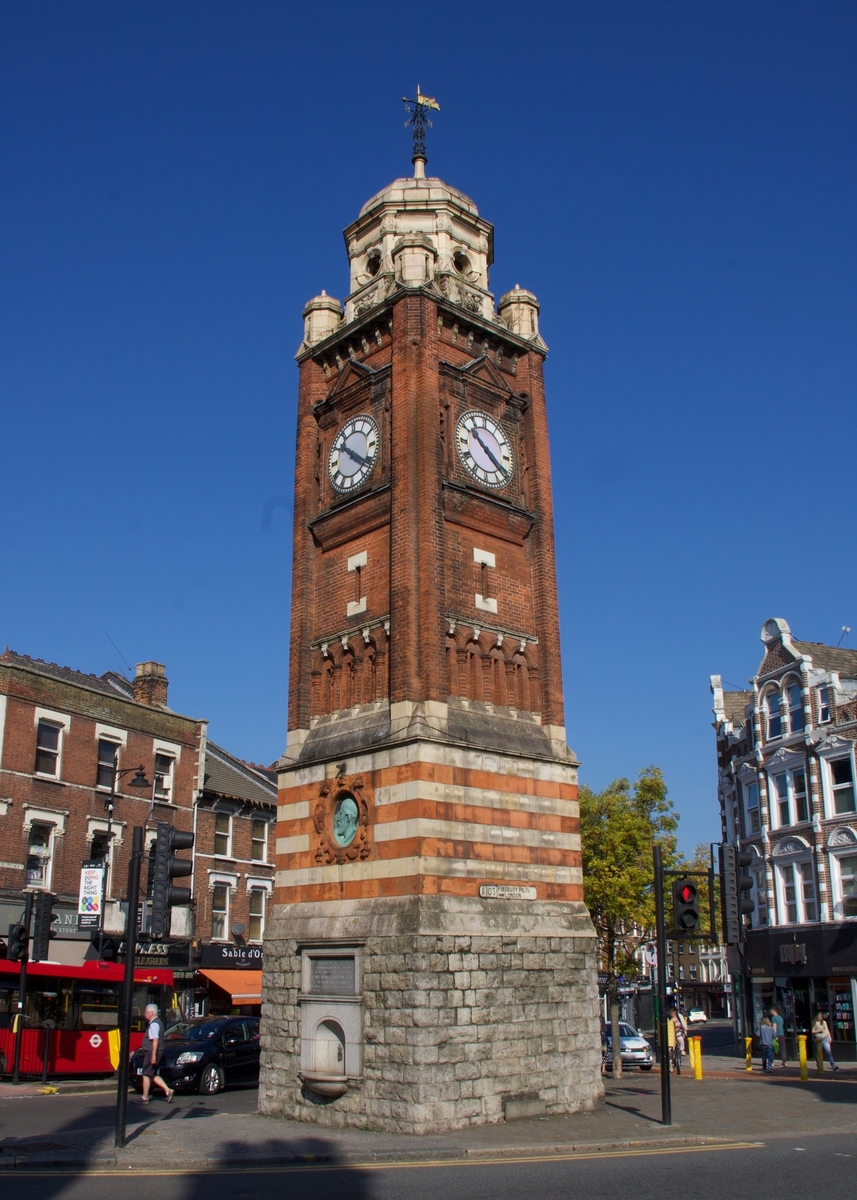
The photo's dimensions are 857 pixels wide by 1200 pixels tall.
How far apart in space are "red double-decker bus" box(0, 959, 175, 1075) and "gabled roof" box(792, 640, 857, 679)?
28428 mm

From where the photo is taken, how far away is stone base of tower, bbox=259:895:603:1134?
18609 millimetres

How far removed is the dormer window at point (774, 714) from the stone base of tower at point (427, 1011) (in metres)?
23.1

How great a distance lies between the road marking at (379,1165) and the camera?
13.9m

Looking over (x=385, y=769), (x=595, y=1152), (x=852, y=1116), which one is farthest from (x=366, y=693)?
(x=852, y=1116)

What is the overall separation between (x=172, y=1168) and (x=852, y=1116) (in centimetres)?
1281

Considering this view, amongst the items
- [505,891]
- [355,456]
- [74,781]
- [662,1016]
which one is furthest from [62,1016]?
[662,1016]

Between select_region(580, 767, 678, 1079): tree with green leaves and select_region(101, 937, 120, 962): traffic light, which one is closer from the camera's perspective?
select_region(101, 937, 120, 962): traffic light

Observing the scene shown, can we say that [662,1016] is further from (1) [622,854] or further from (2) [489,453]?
(1) [622,854]

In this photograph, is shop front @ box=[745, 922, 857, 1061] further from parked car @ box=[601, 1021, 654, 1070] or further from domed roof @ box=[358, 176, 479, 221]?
domed roof @ box=[358, 176, 479, 221]

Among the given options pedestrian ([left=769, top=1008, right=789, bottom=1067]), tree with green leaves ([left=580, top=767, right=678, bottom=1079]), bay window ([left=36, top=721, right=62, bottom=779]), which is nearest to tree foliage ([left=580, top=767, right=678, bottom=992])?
tree with green leaves ([left=580, top=767, right=678, bottom=1079])

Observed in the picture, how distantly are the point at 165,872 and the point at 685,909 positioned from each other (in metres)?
9.20

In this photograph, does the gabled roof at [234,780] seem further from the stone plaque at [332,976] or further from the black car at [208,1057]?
the stone plaque at [332,976]

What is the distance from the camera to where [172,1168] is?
14.3m

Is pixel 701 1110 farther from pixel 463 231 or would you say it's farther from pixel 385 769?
pixel 463 231
